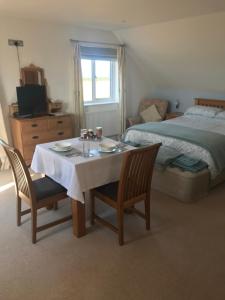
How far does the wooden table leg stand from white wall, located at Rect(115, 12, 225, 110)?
3.14 metres

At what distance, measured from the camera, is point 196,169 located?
3.16 metres

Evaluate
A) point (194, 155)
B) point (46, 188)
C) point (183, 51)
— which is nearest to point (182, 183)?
point (194, 155)

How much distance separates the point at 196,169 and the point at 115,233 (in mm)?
1294

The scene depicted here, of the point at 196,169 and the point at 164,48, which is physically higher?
the point at 164,48

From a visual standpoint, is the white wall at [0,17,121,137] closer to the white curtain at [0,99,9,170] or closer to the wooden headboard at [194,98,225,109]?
the white curtain at [0,99,9,170]

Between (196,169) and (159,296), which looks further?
(196,169)

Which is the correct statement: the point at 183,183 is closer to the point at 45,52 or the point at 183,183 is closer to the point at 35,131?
the point at 35,131

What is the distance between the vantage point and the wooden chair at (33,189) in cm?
226

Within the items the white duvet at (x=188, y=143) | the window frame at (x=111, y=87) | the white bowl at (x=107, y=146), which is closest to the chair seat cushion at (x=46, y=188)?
the white bowl at (x=107, y=146)

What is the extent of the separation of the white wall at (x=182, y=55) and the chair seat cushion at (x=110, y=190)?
2807 mm

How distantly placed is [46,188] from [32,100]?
2337 mm

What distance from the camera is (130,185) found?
232 centimetres

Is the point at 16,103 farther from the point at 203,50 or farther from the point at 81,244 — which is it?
the point at 203,50

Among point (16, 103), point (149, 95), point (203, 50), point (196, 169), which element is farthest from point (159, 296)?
point (149, 95)
